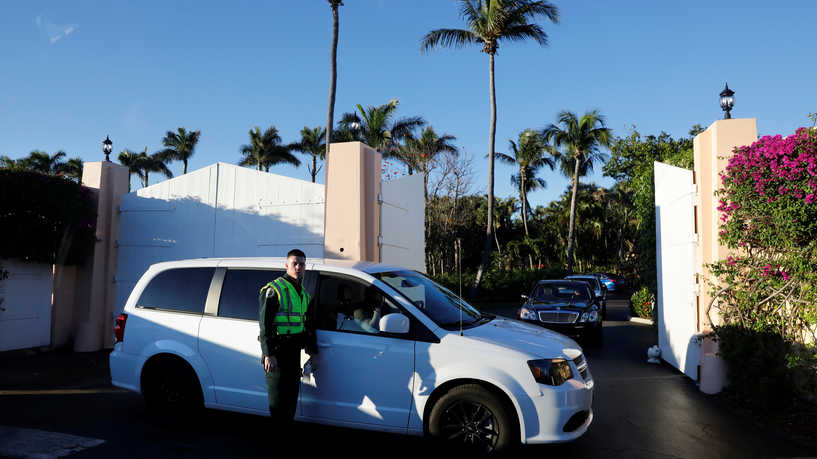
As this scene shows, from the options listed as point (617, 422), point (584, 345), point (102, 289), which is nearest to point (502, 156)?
point (584, 345)

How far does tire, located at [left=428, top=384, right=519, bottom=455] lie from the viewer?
445 centimetres

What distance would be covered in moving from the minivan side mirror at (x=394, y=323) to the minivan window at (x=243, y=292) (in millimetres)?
1415

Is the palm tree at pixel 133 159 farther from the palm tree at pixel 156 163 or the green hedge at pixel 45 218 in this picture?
the green hedge at pixel 45 218

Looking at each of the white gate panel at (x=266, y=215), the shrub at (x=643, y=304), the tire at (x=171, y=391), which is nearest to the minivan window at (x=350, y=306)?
the tire at (x=171, y=391)

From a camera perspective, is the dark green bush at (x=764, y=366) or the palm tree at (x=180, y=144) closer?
the dark green bush at (x=764, y=366)

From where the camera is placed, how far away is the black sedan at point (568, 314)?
1168 centimetres

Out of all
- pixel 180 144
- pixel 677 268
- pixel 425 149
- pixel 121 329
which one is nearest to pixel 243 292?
pixel 121 329

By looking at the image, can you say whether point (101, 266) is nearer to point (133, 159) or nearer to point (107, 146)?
point (107, 146)

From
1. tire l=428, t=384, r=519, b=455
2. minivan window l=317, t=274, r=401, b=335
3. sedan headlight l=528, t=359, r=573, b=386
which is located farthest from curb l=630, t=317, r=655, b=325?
minivan window l=317, t=274, r=401, b=335

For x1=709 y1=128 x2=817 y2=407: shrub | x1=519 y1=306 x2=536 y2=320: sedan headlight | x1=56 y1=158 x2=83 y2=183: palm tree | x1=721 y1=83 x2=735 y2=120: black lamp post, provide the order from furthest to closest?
x1=56 y1=158 x2=83 y2=183: palm tree
x1=519 y1=306 x2=536 y2=320: sedan headlight
x1=721 y1=83 x2=735 y2=120: black lamp post
x1=709 y1=128 x2=817 y2=407: shrub

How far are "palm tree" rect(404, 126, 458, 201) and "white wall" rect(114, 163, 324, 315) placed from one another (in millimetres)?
20391

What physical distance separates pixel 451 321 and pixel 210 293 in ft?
8.36

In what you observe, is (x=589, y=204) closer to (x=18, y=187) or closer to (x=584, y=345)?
(x=584, y=345)

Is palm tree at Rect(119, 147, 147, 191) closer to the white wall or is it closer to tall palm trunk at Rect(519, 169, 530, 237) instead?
tall palm trunk at Rect(519, 169, 530, 237)
